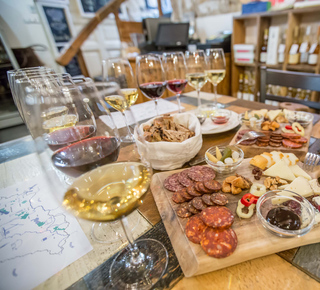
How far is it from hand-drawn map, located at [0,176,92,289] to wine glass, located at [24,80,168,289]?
4 cm

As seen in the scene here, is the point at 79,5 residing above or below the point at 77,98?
above

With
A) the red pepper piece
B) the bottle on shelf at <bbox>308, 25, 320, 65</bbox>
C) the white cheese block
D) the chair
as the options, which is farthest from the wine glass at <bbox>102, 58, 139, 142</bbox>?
the bottle on shelf at <bbox>308, 25, 320, 65</bbox>

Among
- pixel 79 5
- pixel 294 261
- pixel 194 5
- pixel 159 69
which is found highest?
pixel 79 5

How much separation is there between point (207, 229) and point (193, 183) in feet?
A: 0.50

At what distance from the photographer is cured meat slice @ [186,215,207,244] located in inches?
16.1

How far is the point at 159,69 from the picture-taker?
86cm

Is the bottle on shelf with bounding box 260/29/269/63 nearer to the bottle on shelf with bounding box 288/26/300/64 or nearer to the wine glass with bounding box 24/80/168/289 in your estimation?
the bottle on shelf with bounding box 288/26/300/64

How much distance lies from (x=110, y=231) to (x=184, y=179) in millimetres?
246

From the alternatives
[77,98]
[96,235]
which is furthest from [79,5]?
[96,235]

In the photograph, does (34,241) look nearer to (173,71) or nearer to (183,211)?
(183,211)

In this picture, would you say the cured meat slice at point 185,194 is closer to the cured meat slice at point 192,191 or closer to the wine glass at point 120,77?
the cured meat slice at point 192,191

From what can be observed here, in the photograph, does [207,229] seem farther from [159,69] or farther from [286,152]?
[159,69]

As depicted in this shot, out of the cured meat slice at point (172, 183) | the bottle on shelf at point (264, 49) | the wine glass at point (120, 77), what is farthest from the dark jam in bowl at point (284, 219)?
the bottle on shelf at point (264, 49)

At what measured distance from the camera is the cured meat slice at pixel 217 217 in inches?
16.1
